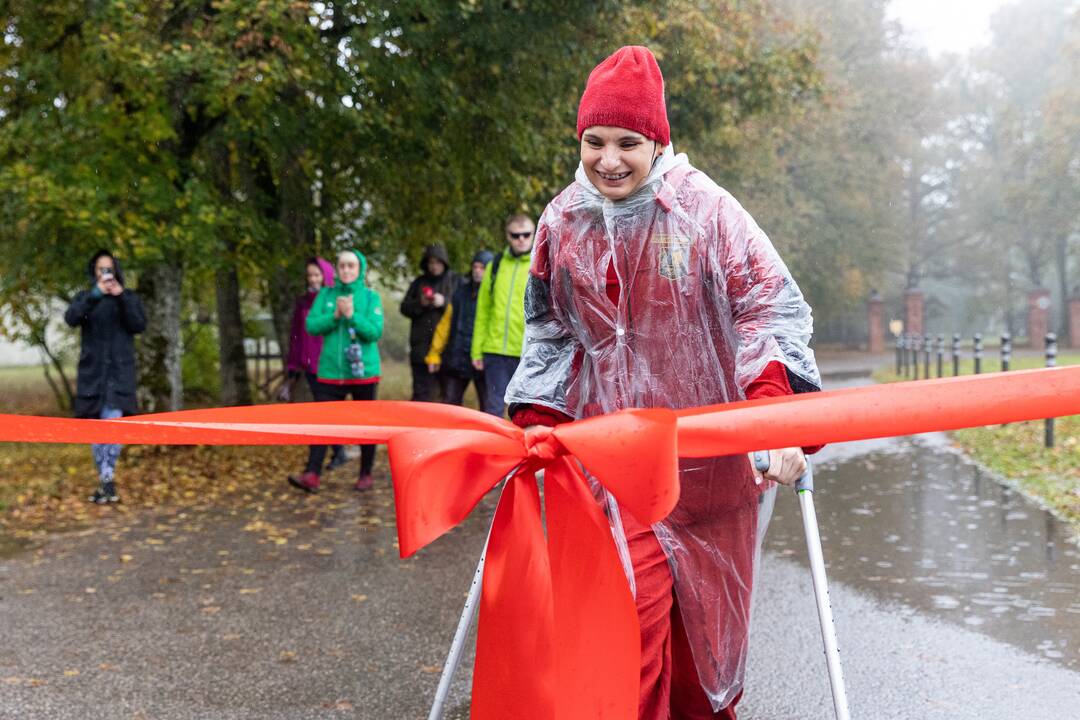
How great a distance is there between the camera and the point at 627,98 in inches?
112

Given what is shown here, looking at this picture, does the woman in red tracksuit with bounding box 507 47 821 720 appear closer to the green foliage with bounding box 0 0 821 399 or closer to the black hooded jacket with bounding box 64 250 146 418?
the black hooded jacket with bounding box 64 250 146 418

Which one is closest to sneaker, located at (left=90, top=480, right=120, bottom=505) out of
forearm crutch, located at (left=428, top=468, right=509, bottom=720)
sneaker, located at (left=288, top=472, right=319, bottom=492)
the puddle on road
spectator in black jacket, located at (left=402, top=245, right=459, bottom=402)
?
A: sneaker, located at (left=288, top=472, right=319, bottom=492)

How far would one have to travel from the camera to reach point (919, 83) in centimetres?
4153

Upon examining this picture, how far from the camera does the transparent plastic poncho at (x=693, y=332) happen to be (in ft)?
9.35

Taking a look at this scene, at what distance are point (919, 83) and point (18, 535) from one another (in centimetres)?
3849

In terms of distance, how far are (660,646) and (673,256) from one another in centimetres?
88

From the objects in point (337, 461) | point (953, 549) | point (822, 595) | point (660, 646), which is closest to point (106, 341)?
point (337, 461)

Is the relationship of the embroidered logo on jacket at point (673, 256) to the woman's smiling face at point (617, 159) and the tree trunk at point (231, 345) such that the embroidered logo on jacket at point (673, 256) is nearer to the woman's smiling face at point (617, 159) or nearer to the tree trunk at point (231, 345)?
the woman's smiling face at point (617, 159)

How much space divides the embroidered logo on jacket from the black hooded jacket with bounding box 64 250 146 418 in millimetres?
6704

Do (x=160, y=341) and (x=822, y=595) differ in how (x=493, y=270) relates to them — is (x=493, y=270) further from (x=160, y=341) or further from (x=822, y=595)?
(x=822, y=595)

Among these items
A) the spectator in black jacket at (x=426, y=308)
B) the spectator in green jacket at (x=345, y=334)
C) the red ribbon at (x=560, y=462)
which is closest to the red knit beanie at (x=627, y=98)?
the red ribbon at (x=560, y=462)

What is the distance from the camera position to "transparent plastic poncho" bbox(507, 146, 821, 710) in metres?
2.85

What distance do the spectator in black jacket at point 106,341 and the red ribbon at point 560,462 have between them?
6.28 m

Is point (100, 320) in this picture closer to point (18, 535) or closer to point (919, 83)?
point (18, 535)
